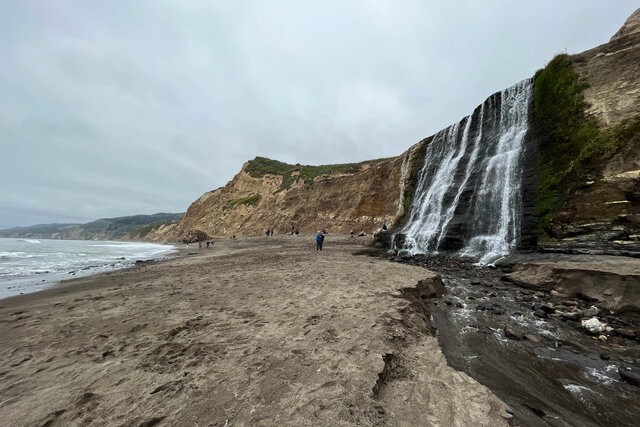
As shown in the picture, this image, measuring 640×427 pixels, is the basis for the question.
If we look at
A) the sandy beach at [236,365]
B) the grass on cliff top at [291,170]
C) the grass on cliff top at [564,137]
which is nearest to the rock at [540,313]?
the sandy beach at [236,365]

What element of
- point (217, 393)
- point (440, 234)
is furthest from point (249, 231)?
point (217, 393)

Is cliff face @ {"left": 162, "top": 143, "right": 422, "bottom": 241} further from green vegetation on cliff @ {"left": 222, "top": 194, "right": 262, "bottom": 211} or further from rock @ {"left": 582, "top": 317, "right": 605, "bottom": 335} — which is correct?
rock @ {"left": 582, "top": 317, "right": 605, "bottom": 335}

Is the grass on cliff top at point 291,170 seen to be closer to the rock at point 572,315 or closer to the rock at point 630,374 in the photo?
the rock at point 572,315

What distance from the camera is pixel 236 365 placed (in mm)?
3336

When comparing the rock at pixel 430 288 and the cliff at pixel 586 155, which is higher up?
the cliff at pixel 586 155

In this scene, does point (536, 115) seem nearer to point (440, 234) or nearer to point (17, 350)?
point (440, 234)

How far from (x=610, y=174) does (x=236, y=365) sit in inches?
663

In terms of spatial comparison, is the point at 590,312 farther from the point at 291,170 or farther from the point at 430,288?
the point at 291,170

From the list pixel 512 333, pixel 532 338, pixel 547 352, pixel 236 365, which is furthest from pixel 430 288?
→ pixel 236 365

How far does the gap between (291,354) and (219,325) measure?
1.87 m

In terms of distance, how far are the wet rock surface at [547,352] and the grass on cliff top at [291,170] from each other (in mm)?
46963

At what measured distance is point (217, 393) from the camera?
277cm

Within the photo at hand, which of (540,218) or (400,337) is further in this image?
(540,218)

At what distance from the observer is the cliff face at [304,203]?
38344mm
